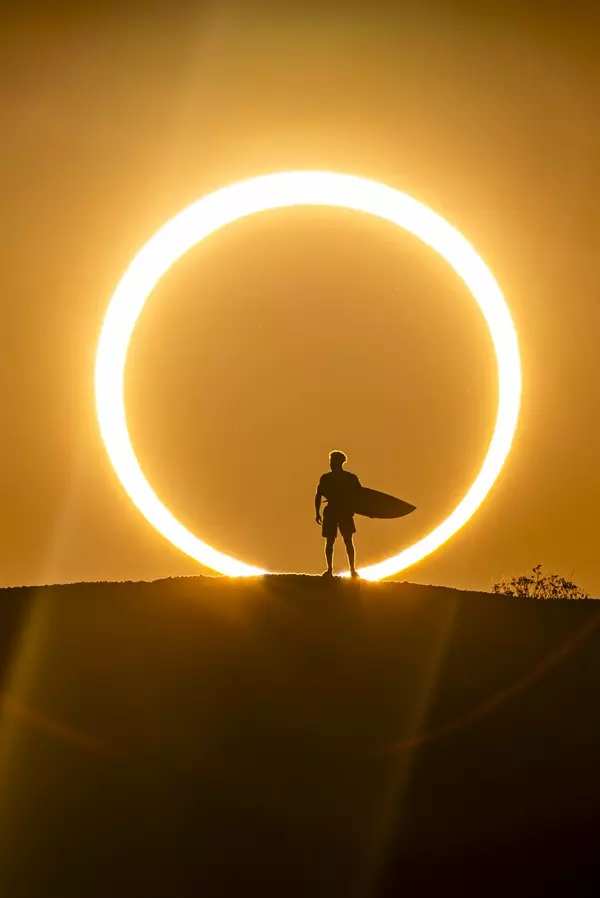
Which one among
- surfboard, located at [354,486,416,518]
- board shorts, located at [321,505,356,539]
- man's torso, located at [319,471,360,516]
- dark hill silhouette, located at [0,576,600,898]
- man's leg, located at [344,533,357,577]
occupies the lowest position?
dark hill silhouette, located at [0,576,600,898]

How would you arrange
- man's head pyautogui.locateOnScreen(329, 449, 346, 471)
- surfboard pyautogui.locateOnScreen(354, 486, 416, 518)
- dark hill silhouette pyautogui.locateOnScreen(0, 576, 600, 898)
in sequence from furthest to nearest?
surfboard pyautogui.locateOnScreen(354, 486, 416, 518), man's head pyautogui.locateOnScreen(329, 449, 346, 471), dark hill silhouette pyautogui.locateOnScreen(0, 576, 600, 898)

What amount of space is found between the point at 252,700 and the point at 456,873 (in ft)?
14.1

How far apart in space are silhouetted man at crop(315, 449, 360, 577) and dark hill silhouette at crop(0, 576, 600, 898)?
1.71 m

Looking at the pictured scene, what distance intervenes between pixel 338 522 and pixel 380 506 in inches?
104

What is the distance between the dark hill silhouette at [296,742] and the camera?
42.1ft

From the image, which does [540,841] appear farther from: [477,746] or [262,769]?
[262,769]

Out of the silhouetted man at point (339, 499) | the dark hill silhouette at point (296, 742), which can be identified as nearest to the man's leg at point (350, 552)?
the silhouetted man at point (339, 499)

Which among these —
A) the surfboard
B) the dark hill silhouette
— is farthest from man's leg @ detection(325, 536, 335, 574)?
the dark hill silhouette

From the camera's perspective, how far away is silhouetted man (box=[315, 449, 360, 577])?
21.3m

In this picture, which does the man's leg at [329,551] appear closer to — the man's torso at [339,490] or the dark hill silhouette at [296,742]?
the man's torso at [339,490]

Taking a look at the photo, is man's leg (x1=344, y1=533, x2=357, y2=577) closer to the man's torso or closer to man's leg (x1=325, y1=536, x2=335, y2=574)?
man's leg (x1=325, y1=536, x2=335, y2=574)

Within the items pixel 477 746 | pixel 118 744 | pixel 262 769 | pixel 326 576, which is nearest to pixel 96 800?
pixel 118 744

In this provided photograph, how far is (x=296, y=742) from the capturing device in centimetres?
1500

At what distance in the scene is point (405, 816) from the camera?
13.6 metres
